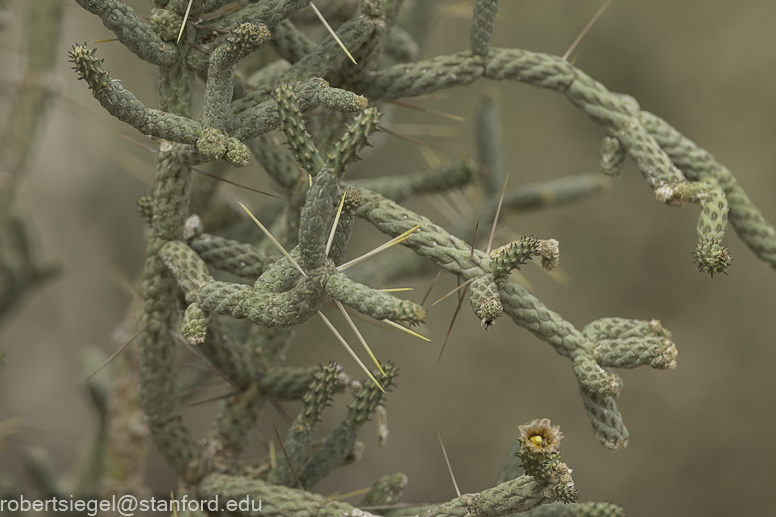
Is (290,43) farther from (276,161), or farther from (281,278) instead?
(281,278)

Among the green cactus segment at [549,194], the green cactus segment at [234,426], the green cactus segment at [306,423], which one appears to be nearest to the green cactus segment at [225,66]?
the green cactus segment at [306,423]

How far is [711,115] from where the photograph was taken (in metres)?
3.14

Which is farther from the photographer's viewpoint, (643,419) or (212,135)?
(643,419)

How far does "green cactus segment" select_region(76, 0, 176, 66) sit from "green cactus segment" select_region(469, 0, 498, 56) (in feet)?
1.72

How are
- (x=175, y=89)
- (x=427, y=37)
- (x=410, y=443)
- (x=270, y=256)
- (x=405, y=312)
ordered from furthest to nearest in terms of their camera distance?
(x=410, y=443) → (x=427, y=37) → (x=270, y=256) → (x=175, y=89) → (x=405, y=312)

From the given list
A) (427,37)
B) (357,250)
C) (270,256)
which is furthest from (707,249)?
(357,250)

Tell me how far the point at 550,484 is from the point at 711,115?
2871mm

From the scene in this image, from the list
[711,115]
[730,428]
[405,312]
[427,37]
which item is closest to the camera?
[405,312]

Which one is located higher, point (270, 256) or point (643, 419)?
point (270, 256)

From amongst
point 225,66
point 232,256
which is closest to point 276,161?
point 232,256

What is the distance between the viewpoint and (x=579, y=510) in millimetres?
949

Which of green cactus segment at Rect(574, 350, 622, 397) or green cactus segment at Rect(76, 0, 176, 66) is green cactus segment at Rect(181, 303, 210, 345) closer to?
green cactus segment at Rect(76, 0, 176, 66)

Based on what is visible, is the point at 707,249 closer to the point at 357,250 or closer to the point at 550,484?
the point at 550,484

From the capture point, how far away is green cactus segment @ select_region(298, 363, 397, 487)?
1.09m
